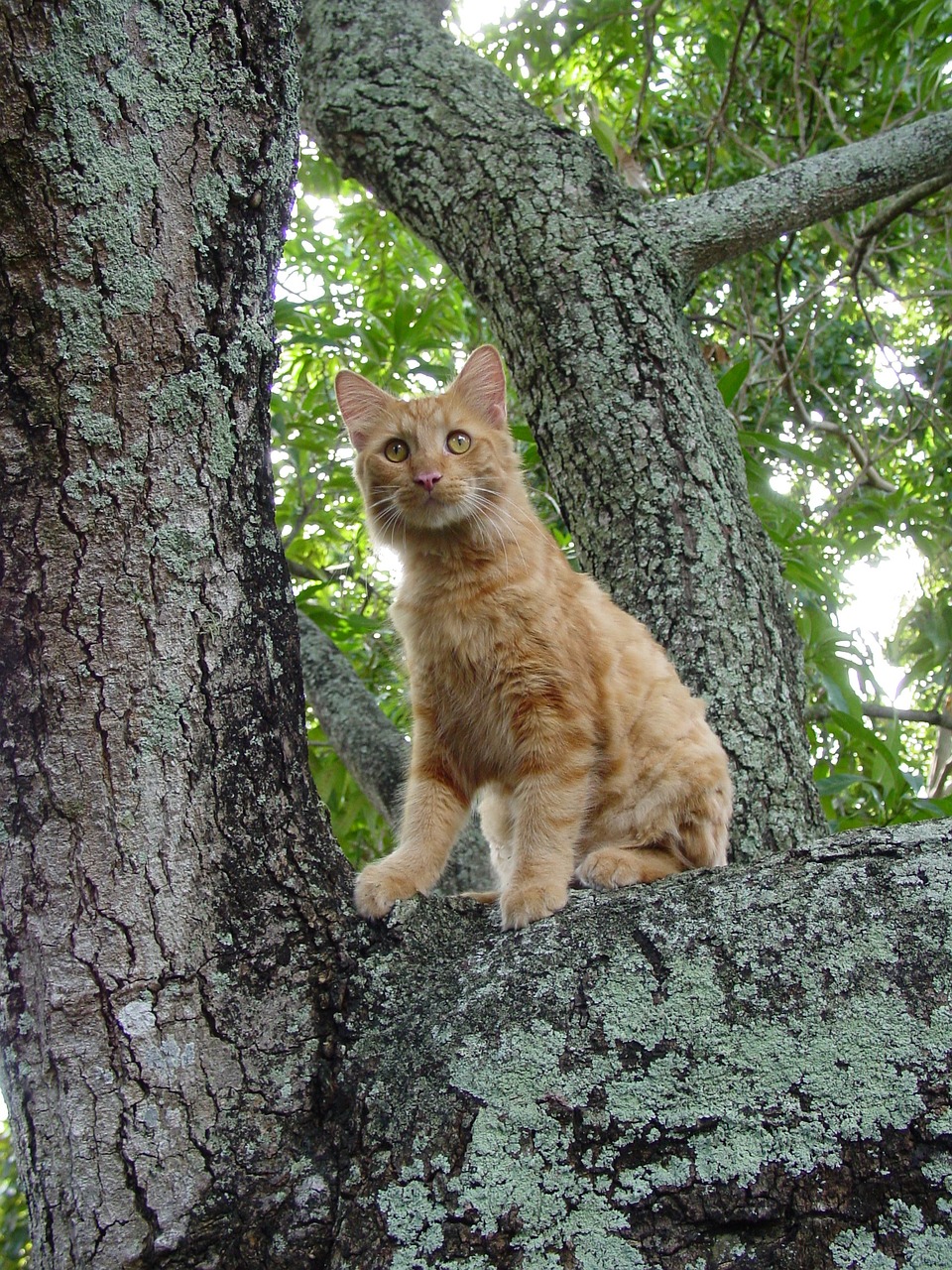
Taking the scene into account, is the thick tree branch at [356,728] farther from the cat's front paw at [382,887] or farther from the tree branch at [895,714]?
the tree branch at [895,714]

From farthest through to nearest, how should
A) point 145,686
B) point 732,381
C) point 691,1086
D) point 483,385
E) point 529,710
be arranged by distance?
point 732,381 → point 483,385 → point 529,710 → point 145,686 → point 691,1086

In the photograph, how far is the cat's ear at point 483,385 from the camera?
328 cm

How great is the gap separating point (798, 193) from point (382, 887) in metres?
2.69

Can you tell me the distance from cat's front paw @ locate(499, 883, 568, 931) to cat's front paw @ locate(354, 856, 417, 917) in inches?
8.3

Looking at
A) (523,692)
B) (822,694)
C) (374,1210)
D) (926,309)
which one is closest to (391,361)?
(523,692)

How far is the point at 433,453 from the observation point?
9.97 feet

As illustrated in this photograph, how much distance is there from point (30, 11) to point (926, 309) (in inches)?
277

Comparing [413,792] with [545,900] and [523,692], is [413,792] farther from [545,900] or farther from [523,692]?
[545,900]

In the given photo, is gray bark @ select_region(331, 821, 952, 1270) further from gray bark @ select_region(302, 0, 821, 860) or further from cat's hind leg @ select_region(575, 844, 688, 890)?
gray bark @ select_region(302, 0, 821, 860)

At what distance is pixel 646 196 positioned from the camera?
513 cm

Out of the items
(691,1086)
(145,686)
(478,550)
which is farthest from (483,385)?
(691,1086)

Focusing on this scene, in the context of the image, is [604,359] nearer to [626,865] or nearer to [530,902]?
[626,865]

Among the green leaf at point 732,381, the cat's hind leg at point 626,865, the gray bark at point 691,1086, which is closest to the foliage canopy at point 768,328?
the green leaf at point 732,381

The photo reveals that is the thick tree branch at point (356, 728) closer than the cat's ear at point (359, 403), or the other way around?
the cat's ear at point (359, 403)
